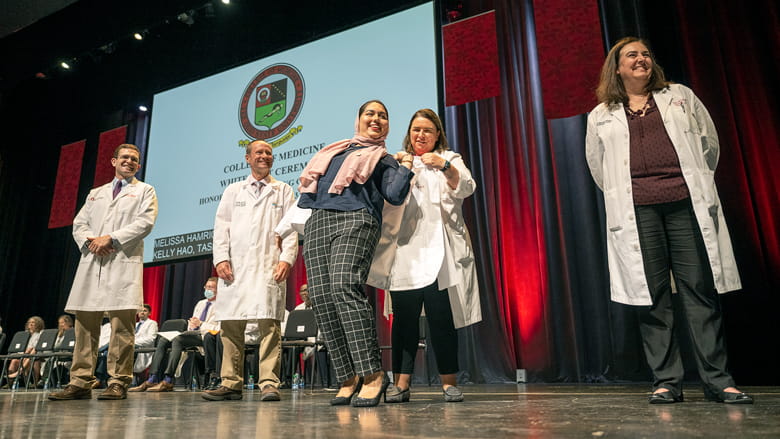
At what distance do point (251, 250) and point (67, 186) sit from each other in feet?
18.9

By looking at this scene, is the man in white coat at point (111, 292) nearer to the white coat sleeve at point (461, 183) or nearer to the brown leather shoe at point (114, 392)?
the brown leather shoe at point (114, 392)

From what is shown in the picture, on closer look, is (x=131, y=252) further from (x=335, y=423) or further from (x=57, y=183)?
(x=57, y=183)

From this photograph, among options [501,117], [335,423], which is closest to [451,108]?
[501,117]

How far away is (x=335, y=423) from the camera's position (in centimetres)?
125

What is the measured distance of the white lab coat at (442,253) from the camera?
2.09 m

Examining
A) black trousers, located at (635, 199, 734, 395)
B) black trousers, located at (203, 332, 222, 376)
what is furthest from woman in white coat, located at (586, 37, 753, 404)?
black trousers, located at (203, 332, 222, 376)

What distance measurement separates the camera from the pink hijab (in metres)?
1.93

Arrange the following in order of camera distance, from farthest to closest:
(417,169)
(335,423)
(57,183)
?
(57,183), (417,169), (335,423)

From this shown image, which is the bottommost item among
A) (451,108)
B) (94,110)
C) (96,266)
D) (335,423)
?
(335,423)

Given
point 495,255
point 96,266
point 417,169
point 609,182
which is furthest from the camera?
point 495,255

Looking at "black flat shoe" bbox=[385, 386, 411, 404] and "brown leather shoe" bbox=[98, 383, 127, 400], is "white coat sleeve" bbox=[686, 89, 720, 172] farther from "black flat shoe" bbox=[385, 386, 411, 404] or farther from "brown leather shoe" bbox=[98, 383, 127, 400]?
"brown leather shoe" bbox=[98, 383, 127, 400]

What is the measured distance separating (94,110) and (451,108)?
16.4ft

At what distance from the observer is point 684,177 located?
1.80m

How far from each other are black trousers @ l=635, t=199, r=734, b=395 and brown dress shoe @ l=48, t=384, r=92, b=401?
251 centimetres
